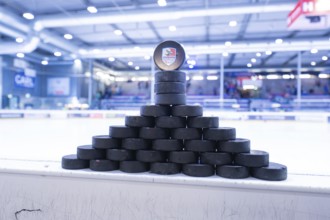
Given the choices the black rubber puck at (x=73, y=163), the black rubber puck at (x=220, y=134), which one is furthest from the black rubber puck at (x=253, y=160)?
the black rubber puck at (x=73, y=163)

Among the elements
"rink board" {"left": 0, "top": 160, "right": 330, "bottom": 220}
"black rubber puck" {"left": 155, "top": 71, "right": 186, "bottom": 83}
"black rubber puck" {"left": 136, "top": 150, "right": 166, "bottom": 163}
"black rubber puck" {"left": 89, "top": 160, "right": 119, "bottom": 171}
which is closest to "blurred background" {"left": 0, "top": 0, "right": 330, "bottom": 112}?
"black rubber puck" {"left": 155, "top": 71, "right": 186, "bottom": 83}

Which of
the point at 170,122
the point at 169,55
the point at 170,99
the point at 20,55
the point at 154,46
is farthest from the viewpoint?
the point at 20,55

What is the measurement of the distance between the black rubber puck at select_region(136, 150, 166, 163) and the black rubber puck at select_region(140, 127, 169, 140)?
0.09 metres

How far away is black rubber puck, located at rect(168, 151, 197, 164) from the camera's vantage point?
4.84 ft

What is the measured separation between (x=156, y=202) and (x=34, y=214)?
2.53 ft

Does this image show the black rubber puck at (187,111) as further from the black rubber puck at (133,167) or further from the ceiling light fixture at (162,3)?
the ceiling light fixture at (162,3)

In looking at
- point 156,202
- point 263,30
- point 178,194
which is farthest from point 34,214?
point 263,30

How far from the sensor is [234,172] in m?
1.38

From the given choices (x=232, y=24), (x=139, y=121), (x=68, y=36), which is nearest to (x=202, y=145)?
(x=139, y=121)

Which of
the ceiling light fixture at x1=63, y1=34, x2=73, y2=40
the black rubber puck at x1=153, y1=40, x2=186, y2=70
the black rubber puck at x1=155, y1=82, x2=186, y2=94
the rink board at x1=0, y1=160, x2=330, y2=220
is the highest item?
the ceiling light fixture at x1=63, y1=34, x2=73, y2=40

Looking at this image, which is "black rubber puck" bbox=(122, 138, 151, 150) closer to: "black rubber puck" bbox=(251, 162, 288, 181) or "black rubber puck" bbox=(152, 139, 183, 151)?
"black rubber puck" bbox=(152, 139, 183, 151)

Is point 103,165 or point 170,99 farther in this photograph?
point 170,99

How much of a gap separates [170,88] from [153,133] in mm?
352

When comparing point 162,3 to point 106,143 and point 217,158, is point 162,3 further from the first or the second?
point 217,158
